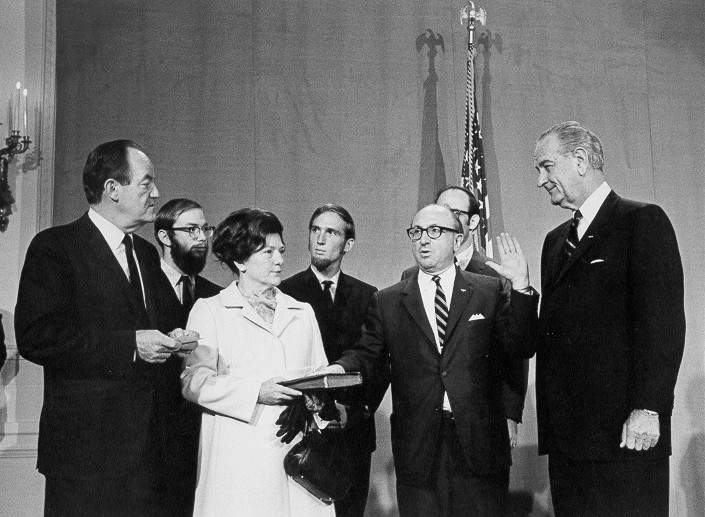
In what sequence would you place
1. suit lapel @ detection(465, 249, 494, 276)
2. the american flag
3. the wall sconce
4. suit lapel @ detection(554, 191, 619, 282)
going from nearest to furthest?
1. suit lapel @ detection(554, 191, 619, 282)
2. suit lapel @ detection(465, 249, 494, 276)
3. the wall sconce
4. the american flag

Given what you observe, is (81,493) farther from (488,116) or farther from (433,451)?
(488,116)

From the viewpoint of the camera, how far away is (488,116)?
5805mm

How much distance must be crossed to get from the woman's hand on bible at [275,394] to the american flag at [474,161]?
259 centimetres

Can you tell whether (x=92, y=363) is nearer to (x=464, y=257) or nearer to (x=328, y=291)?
(x=328, y=291)

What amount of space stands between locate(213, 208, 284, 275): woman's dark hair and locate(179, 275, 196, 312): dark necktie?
0.70 meters

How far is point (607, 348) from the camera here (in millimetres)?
2834

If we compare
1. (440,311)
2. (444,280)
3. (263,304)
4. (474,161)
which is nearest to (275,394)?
(263,304)

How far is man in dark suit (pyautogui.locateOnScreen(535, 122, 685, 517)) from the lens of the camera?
Result: 272 cm

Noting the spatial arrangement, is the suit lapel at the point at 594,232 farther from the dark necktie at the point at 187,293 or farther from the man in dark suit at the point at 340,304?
the dark necktie at the point at 187,293

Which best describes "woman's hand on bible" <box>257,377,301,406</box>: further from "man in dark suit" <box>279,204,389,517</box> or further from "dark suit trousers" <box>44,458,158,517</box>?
"man in dark suit" <box>279,204,389,517</box>

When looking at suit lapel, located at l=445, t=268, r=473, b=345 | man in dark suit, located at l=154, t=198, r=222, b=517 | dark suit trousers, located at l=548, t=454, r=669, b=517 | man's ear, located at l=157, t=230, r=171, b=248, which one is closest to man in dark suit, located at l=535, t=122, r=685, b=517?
dark suit trousers, located at l=548, t=454, r=669, b=517

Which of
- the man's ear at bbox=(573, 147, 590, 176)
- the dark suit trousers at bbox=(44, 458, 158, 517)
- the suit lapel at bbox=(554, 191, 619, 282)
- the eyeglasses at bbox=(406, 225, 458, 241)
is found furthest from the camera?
the eyeglasses at bbox=(406, 225, 458, 241)

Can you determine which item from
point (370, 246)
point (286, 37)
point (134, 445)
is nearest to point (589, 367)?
point (134, 445)

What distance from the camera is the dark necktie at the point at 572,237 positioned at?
302 centimetres
